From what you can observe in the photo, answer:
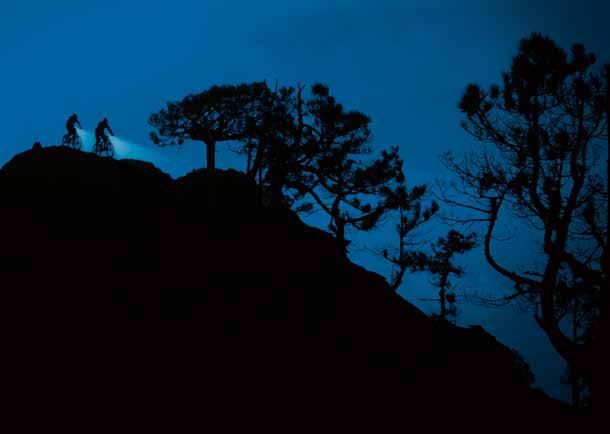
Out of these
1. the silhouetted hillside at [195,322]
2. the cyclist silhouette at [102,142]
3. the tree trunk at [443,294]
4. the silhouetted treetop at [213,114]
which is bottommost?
the silhouetted hillside at [195,322]

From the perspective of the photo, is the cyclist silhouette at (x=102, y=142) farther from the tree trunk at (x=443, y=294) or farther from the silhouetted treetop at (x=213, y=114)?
the tree trunk at (x=443, y=294)

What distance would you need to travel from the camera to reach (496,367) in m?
11.7

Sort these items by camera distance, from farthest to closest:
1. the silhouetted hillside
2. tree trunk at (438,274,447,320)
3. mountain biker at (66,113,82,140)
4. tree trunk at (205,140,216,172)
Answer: tree trunk at (438,274,447,320) → tree trunk at (205,140,216,172) → mountain biker at (66,113,82,140) → the silhouetted hillside

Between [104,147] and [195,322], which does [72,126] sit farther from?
A: [195,322]

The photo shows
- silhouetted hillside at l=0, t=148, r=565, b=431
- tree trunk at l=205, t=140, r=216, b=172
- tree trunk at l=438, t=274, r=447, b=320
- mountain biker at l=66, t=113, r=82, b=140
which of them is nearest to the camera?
silhouetted hillside at l=0, t=148, r=565, b=431

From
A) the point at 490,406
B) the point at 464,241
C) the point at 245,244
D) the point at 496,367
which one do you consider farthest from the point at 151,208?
the point at 464,241

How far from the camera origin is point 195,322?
8.10 metres

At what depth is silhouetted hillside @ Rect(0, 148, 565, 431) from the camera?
6.54m

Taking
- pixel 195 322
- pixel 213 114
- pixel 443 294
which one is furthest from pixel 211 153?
pixel 443 294

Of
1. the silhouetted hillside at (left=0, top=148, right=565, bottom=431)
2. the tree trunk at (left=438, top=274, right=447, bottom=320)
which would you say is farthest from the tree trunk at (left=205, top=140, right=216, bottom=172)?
the tree trunk at (left=438, top=274, right=447, bottom=320)

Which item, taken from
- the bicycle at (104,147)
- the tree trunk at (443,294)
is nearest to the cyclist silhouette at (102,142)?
the bicycle at (104,147)

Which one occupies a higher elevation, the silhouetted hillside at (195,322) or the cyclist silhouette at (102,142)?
the cyclist silhouette at (102,142)

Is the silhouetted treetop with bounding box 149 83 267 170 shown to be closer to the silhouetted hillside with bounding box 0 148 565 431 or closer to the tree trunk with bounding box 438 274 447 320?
the silhouetted hillside with bounding box 0 148 565 431

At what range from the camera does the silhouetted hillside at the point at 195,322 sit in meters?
6.54
